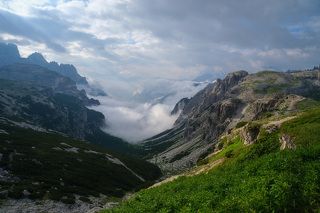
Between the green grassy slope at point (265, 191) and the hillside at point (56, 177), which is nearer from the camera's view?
the green grassy slope at point (265, 191)

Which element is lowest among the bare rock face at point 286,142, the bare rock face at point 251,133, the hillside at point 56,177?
the hillside at point 56,177

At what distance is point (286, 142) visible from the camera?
143 ft

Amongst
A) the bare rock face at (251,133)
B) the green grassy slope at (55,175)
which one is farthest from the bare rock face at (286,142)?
the green grassy slope at (55,175)

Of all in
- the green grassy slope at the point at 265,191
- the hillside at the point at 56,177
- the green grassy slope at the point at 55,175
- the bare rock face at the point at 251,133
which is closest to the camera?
the green grassy slope at the point at 265,191

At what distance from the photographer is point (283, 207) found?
874 inches

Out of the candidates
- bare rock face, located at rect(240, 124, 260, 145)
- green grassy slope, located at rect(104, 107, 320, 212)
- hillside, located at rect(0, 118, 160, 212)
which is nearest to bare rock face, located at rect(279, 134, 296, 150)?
green grassy slope, located at rect(104, 107, 320, 212)

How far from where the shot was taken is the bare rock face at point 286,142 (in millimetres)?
41753

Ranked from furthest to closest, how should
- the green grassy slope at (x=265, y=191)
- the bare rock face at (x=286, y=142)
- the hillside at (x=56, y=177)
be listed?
the hillside at (x=56, y=177) → the bare rock face at (x=286, y=142) → the green grassy slope at (x=265, y=191)

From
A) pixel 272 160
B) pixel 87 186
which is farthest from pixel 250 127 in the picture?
pixel 87 186

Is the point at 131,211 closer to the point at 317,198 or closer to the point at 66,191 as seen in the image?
the point at 317,198

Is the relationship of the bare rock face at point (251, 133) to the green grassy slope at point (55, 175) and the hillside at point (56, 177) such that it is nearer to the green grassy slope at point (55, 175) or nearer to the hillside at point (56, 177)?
the hillside at point (56, 177)

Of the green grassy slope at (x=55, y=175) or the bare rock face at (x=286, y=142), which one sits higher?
→ the bare rock face at (x=286, y=142)

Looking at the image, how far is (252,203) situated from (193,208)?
438 cm

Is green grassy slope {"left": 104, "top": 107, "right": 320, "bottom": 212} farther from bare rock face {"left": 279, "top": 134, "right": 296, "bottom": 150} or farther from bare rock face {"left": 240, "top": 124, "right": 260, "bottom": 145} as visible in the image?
bare rock face {"left": 240, "top": 124, "right": 260, "bottom": 145}
